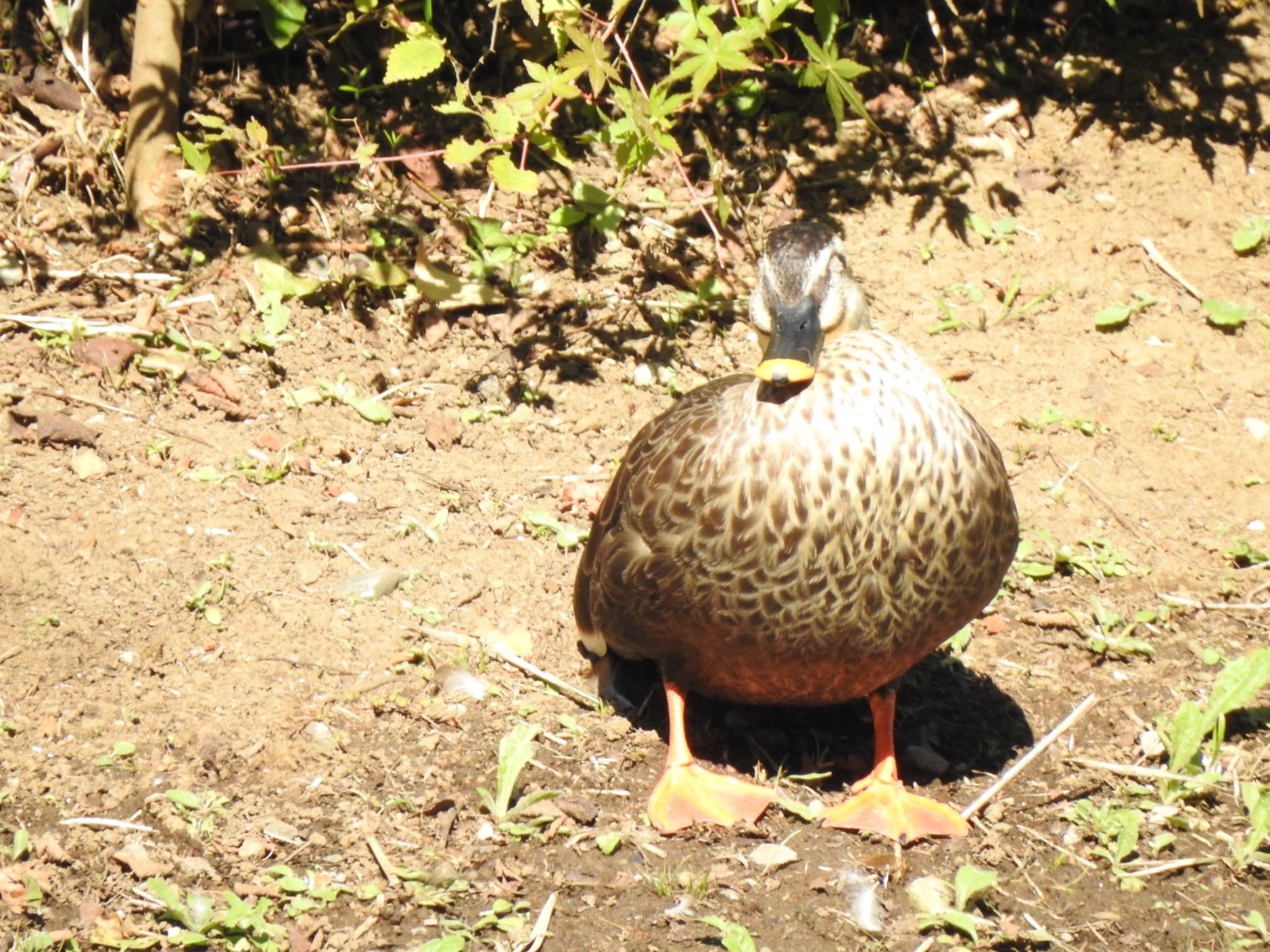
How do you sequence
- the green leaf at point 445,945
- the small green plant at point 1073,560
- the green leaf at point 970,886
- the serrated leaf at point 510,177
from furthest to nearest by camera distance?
1. the serrated leaf at point 510,177
2. the small green plant at point 1073,560
3. the green leaf at point 970,886
4. the green leaf at point 445,945

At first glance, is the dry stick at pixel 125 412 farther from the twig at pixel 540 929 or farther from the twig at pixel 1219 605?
the twig at pixel 1219 605

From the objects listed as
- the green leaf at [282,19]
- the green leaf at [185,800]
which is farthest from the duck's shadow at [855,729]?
the green leaf at [282,19]

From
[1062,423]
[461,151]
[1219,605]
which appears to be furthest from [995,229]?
[461,151]

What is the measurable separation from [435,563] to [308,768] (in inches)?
35.9

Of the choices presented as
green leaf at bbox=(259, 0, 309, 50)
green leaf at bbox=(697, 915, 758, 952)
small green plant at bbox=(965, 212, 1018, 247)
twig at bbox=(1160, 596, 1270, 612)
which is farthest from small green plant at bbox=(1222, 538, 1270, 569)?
green leaf at bbox=(259, 0, 309, 50)

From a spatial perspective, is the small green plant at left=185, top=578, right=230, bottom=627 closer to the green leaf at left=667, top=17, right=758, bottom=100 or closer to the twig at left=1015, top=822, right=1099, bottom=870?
the green leaf at left=667, top=17, right=758, bottom=100

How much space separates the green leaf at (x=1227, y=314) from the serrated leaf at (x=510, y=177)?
253 centimetres

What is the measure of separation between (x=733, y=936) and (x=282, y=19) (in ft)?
12.1

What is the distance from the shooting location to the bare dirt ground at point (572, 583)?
3.22 m

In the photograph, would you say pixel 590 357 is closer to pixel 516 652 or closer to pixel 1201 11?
pixel 516 652

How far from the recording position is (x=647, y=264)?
5398 millimetres

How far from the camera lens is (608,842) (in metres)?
3.37

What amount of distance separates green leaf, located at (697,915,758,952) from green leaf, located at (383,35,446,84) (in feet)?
8.70

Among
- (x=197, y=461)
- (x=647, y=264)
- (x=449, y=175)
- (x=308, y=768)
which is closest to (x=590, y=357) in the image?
(x=647, y=264)
